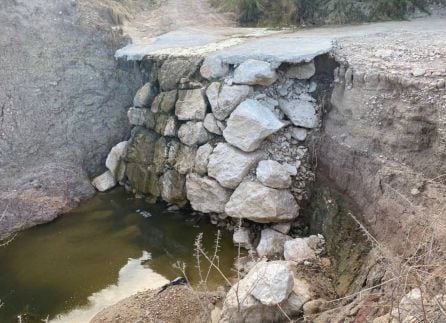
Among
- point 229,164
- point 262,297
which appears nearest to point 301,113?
point 229,164

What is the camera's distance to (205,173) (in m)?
6.27

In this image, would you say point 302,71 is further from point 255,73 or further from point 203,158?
point 203,158

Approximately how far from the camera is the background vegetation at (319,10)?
7.99m

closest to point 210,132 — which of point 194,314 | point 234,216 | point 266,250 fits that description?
point 234,216

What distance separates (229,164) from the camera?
5.92 meters

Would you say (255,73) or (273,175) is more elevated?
(255,73)

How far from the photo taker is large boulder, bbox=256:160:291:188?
5.68m

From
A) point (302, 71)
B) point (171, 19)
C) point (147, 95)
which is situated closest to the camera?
point (302, 71)

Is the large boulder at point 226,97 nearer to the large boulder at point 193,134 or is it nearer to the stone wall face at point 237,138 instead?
the stone wall face at point 237,138

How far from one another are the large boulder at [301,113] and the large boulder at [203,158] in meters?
1.13

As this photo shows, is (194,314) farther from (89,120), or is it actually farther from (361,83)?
(89,120)

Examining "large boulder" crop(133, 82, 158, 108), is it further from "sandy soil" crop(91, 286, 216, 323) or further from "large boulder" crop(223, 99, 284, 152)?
"sandy soil" crop(91, 286, 216, 323)

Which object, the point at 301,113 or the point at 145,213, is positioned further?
the point at 145,213

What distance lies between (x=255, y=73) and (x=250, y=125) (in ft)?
2.28
